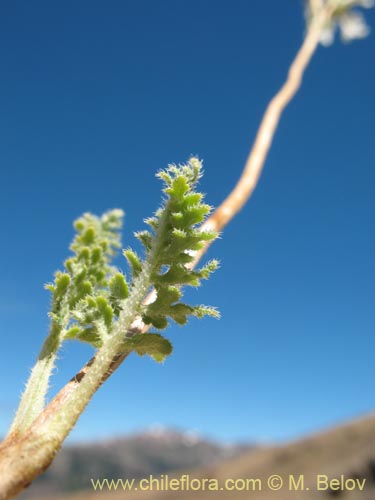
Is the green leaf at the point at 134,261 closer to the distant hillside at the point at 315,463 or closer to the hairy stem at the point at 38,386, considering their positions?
the hairy stem at the point at 38,386

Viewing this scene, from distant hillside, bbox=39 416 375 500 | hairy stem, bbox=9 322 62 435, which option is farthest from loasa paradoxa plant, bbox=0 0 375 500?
distant hillside, bbox=39 416 375 500

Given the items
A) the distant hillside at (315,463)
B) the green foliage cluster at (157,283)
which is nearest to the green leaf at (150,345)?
the green foliage cluster at (157,283)

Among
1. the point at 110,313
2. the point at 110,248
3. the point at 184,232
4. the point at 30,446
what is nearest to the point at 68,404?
the point at 30,446

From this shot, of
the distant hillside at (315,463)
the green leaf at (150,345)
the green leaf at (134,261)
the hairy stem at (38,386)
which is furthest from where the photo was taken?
the distant hillside at (315,463)

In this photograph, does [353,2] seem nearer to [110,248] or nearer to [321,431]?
[110,248]

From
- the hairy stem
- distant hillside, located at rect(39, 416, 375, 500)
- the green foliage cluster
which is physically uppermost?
distant hillside, located at rect(39, 416, 375, 500)

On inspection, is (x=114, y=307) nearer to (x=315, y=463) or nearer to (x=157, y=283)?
(x=157, y=283)

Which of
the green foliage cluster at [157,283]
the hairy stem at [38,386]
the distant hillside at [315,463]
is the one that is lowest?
the hairy stem at [38,386]

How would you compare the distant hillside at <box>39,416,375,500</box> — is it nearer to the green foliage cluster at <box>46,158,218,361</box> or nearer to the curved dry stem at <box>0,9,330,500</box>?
the curved dry stem at <box>0,9,330,500</box>
